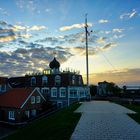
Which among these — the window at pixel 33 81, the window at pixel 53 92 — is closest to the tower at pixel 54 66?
the window at pixel 53 92

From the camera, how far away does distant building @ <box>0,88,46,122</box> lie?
37.2 meters

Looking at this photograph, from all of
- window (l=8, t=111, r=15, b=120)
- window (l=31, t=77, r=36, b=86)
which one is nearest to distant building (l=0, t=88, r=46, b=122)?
window (l=8, t=111, r=15, b=120)

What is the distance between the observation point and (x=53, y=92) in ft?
170

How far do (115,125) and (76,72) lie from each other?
3791 cm

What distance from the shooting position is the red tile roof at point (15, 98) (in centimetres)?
3819

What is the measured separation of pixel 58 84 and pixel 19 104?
15494 millimetres

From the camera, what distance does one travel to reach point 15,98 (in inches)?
1569

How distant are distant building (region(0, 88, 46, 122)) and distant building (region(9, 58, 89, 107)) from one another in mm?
6691

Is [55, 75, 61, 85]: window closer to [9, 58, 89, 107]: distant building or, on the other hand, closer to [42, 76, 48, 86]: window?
[9, 58, 89, 107]: distant building

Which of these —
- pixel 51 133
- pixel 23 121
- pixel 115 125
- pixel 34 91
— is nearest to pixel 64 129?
pixel 51 133

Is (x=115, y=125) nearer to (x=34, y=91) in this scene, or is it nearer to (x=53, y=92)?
(x=34, y=91)

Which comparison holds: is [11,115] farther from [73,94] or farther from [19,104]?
[73,94]

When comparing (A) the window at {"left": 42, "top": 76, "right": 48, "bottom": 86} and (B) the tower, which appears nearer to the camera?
(A) the window at {"left": 42, "top": 76, "right": 48, "bottom": 86}

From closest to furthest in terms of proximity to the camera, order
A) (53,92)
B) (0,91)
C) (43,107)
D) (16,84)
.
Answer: (43,107) → (0,91) → (53,92) → (16,84)
